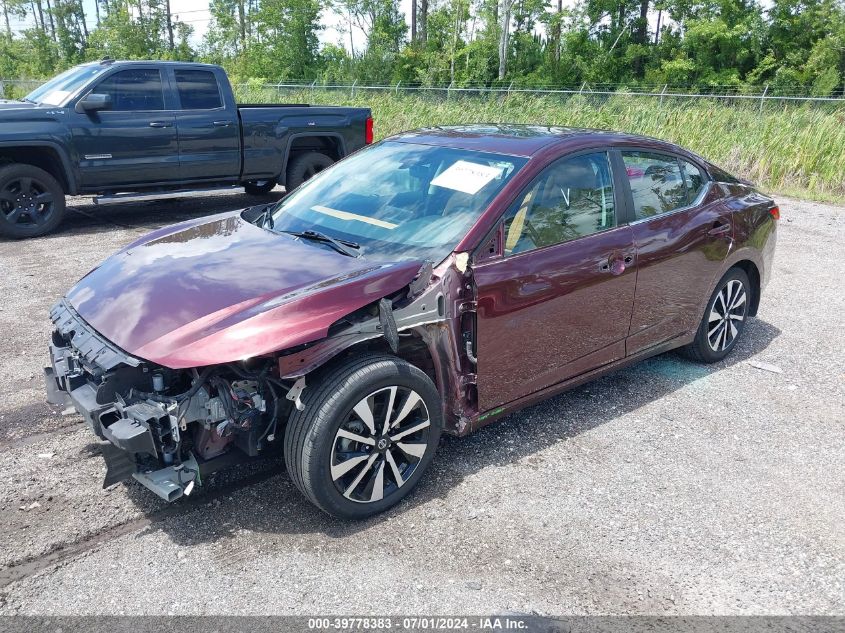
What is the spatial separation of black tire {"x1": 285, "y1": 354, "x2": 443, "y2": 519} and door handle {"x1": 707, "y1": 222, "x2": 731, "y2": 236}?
2529 millimetres

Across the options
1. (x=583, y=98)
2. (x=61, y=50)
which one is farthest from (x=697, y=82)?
(x=61, y=50)

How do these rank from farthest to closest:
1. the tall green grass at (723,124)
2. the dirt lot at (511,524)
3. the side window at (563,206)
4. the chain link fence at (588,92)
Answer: the chain link fence at (588,92) < the tall green grass at (723,124) < the side window at (563,206) < the dirt lot at (511,524)

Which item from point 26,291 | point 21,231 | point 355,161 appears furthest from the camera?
point 21,231

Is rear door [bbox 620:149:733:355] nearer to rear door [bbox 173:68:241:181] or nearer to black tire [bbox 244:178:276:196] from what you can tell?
rear door [bbox 173:68:241:181]

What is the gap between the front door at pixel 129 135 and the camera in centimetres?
892

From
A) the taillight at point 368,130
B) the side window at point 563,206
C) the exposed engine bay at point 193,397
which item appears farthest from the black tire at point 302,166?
the exposed engine bay at point 193,397

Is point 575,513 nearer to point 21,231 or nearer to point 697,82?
point 21,231

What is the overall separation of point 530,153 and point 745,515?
214cm

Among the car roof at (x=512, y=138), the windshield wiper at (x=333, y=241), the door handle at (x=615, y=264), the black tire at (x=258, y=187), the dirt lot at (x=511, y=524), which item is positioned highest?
the car roof at (x=512, y=138)

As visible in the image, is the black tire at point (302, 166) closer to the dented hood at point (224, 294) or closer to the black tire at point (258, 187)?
the black tire at point (258, 187)

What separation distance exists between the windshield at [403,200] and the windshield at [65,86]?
5971 millimetres

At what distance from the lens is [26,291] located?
21.7 ft

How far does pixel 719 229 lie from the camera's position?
16.2 feet

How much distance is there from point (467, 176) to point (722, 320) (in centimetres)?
243
